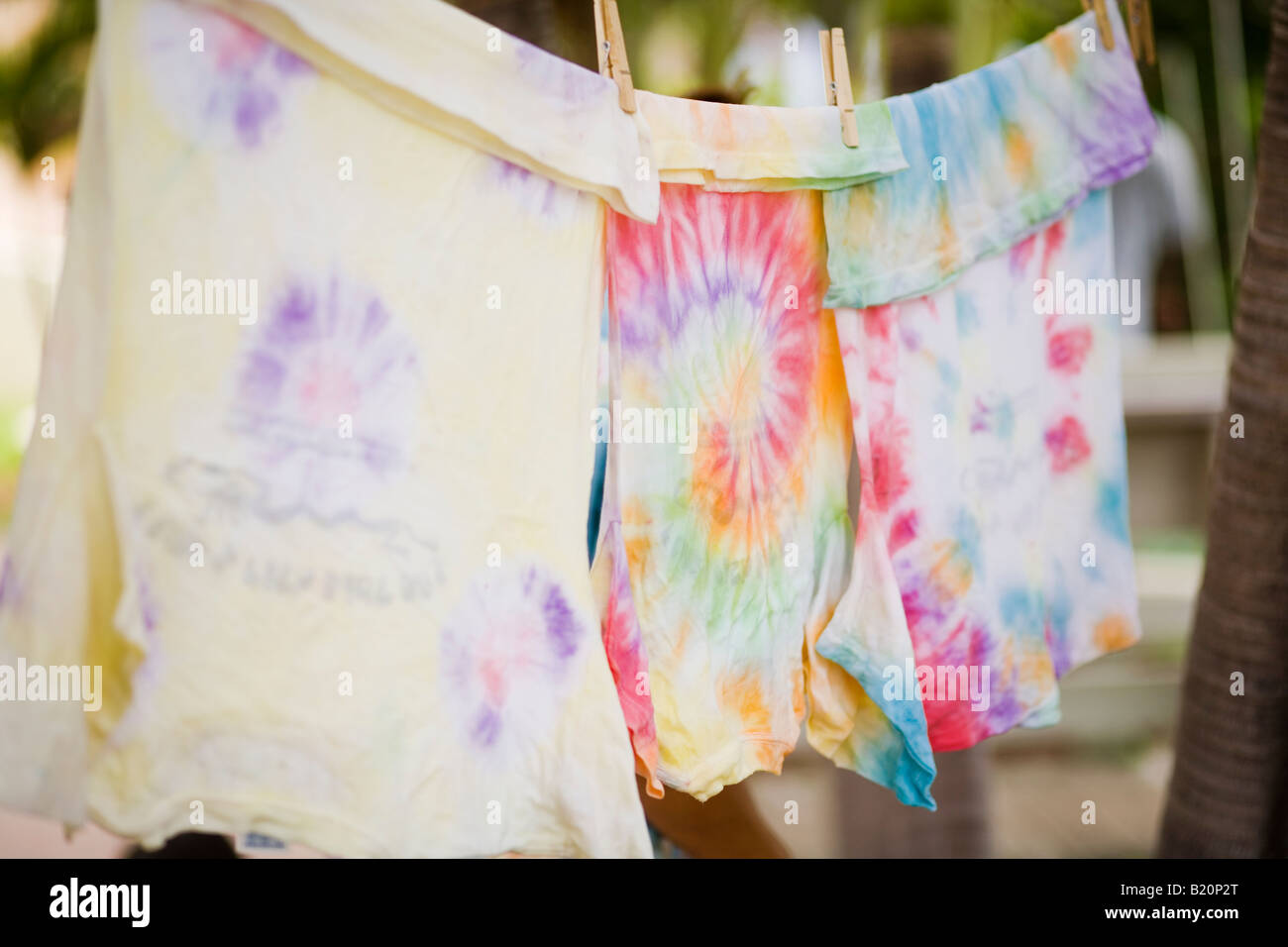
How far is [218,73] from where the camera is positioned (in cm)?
89

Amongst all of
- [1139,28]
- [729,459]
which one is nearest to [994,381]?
[729,459]

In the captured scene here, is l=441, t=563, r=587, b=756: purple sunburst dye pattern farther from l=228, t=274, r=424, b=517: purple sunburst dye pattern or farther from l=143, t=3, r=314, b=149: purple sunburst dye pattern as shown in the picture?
l=143, t=3, r=314, b=149: purple sunburst dye pattern

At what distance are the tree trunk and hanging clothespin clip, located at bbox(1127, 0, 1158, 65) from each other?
0.70 ft

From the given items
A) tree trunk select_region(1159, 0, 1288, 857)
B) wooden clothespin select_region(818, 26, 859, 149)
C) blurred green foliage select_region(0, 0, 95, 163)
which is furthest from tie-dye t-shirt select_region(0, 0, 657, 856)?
blurred green foliage select_region(0, 0, 95, 163)

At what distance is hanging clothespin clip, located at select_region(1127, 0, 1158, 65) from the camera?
133cm

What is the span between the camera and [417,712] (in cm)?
96

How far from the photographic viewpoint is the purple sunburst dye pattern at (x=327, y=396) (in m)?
0.91

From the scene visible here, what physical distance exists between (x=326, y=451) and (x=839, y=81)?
65 centimetres

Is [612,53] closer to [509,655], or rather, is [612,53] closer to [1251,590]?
[509,655]

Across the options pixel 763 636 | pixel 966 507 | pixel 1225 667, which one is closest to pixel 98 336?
pixel 763 636

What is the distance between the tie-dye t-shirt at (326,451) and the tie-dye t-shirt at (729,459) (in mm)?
53

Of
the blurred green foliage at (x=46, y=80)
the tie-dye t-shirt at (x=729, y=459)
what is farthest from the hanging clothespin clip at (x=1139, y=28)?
the blurred green foliage at (x=46, y=80)

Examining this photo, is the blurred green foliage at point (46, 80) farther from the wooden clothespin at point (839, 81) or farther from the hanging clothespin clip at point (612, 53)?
the wooden clothespin at point (839, 81)
